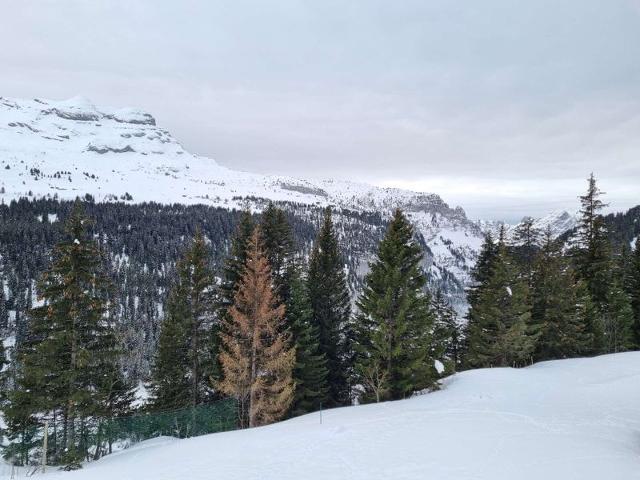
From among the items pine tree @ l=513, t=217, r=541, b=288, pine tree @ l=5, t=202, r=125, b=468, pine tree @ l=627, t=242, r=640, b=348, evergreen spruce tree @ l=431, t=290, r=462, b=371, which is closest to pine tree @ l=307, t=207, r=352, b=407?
pine tree @ l=5, t=202, r=125, b=468

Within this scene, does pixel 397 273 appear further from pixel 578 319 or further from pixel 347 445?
pixel 578 319

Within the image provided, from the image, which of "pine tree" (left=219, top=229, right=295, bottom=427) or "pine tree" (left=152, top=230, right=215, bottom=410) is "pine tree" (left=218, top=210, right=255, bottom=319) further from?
"pine tree" (left=219, top=229, right=295, bottom=427)

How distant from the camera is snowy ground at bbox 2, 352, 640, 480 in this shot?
11.9 meters

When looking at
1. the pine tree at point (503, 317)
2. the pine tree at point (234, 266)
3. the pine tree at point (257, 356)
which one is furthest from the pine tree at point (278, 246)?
the pine tree at point (503, 317)

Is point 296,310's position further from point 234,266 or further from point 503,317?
point 503,317

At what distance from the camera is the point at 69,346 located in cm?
2023

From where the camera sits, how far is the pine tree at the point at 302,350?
2673cm

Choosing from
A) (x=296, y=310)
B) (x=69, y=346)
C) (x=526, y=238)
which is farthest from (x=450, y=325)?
(x=69, y=346)

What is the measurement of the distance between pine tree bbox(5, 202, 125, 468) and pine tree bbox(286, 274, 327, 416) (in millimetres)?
10586

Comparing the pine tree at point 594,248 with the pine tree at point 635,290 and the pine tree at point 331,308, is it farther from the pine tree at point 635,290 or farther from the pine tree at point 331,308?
the pine tree at point 331,308

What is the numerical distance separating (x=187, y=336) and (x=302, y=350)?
7.60m

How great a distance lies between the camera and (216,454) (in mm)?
15109

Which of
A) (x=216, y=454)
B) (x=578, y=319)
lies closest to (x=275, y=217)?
(x=216, y=454)

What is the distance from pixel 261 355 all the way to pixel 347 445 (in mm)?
10548
